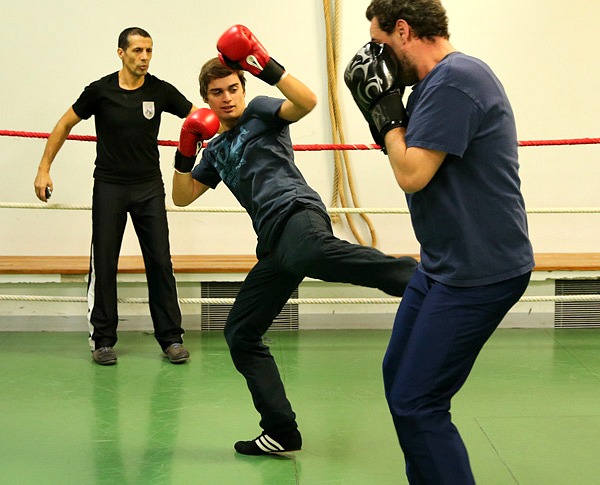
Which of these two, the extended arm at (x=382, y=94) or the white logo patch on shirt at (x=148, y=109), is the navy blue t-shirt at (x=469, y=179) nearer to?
the extended arm at (x=382, y=94)

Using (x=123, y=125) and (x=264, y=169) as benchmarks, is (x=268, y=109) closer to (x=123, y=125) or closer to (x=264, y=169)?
(x=264, y=169)

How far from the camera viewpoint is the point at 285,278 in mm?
2809

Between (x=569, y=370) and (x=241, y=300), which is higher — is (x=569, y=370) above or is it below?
below

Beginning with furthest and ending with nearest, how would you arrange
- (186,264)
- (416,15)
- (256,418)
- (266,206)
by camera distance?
(186,264) → (256,418) → (266,206) → (416,15)

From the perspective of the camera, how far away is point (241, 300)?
112 inches

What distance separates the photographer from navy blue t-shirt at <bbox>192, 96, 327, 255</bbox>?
8.93ft

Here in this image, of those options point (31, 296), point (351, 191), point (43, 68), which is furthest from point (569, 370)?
point (43, 68)

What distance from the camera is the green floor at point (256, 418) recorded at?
2801 millimetres

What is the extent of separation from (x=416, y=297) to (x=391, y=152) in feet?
1.26

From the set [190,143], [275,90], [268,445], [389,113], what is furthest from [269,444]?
[275,90]

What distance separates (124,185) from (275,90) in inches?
47.7

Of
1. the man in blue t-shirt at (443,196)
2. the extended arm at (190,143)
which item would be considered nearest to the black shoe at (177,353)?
the extended arm at (190,143)

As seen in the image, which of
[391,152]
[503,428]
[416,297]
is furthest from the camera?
[503,428]

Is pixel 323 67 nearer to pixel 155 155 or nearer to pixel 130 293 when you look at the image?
pixel 155 155
